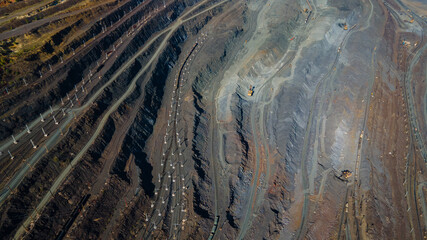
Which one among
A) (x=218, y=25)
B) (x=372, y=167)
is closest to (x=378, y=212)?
(x=372, y=167)

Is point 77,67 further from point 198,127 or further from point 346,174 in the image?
point 346,174

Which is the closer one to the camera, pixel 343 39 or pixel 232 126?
pixel 232 126

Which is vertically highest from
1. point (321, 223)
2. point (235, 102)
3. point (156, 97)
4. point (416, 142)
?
point (156, 97)

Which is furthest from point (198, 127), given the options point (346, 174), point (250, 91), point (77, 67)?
point (346, 174)

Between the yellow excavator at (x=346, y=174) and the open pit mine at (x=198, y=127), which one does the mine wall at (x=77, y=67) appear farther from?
the yellow excavator at (x=346, y=174)

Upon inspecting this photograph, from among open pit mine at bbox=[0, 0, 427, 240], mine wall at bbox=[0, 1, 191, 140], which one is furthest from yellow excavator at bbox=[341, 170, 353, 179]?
mine wall at bbox=[0, 1, 191, 140]

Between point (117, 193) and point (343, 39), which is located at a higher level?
point (117, 193)

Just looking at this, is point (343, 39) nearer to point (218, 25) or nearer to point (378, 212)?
point (218, 25)

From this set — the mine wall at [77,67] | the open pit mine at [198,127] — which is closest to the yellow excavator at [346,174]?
the open pit mine at [198,127]

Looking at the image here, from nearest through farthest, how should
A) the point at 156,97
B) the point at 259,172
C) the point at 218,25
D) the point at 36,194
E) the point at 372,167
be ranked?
the point at 36,194, the point at 259,172, the point at 372,167, the point at 156,97, the point at 218,25
